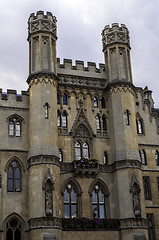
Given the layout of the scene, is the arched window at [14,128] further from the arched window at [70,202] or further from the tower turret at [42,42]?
the arched window at [70,202]

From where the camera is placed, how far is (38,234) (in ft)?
94.1

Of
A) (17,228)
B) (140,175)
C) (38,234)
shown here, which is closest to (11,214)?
(17,228)

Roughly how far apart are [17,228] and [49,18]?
1878cm

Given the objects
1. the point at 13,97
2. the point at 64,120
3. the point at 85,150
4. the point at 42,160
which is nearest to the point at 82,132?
the point at 85,150

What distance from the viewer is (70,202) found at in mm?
32031

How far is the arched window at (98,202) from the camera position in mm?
32469

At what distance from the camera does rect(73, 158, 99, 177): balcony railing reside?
107ft

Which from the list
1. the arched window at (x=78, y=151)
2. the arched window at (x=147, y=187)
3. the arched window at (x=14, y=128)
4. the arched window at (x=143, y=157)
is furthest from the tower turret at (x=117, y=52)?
the arched window at (x=14, y=128)

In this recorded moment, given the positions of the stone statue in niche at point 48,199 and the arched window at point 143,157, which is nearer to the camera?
the stone statue in niche at point 48,199

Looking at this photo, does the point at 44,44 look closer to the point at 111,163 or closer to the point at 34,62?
the point at 34,62

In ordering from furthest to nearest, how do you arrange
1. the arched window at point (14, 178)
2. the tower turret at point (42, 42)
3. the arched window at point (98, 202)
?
the tower turret at point (42, 42) → the arched window at point (98, 202) → the arched window at point (14, 178)

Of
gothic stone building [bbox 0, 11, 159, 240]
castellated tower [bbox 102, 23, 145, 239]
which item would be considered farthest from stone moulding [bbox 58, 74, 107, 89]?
castellated tower [bbox 102, 23, 145, 239]

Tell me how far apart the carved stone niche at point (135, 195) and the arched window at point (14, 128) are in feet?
33.9

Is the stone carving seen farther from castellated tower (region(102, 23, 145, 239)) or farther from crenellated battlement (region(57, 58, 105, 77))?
crenellated battlement (region(57, 58, 105, 77))
